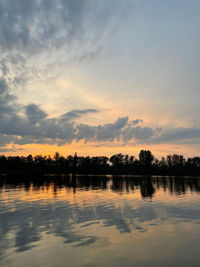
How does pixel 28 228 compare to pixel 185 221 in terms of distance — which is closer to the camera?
pixel 28 228

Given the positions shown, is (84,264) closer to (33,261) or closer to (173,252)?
(33,261)

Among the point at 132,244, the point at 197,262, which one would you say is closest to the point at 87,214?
the point at 132,244

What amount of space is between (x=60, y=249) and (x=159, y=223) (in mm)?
12446

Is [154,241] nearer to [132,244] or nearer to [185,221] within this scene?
[132,244]

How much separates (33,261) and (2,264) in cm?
185

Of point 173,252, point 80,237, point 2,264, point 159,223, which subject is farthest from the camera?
point 159,223

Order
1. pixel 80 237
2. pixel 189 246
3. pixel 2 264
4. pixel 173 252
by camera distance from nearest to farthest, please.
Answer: pixel 2 264, pixel 173 252, pixel 189 246, pixel 80 237

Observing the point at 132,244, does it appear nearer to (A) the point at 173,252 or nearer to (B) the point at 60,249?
(A) the point at 173,252

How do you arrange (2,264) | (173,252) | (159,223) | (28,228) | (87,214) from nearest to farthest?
1. (2,264)
2. (173,252)
3. (28,228)
4. (159,223)
5. (87,214)

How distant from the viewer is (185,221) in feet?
74.0

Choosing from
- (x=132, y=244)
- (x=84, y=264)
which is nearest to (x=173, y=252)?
(x=132, y=244)

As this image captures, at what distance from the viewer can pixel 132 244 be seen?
15359 millimetres

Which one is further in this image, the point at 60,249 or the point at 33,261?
the point at 60,249

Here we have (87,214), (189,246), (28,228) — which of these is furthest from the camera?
(87,214)
